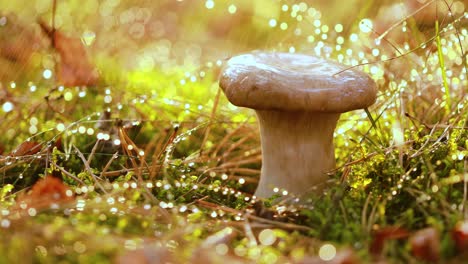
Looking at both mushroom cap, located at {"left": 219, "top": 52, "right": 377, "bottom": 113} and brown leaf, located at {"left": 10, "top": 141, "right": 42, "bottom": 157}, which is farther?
brown leaf, located at {"left": 10, "top": 141, "right": 42, "bottom": 157}

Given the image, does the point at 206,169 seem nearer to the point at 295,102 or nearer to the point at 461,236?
the point at 295,102

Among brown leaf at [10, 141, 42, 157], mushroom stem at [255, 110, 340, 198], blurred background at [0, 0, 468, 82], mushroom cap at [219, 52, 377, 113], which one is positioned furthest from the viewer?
blurred background at [0, 0, 468, 82]

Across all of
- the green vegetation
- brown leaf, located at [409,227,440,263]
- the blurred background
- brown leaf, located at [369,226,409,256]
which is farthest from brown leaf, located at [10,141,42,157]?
brown leaf, located at [409,227,440,263]

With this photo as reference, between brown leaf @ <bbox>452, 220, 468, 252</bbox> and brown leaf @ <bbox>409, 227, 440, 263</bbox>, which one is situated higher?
brown leaf @ <bbox>452, 220, 468, 252</bbox>

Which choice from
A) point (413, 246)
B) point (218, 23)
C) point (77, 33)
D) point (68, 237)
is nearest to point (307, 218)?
point (413, 246)

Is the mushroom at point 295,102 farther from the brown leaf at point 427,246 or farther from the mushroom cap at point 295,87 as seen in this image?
the brown leaf at point 427,246

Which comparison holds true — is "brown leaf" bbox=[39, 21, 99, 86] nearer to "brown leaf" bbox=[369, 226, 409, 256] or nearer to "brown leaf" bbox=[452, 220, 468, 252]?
"brown leaf" bbox=[369, 226, 409, 256]

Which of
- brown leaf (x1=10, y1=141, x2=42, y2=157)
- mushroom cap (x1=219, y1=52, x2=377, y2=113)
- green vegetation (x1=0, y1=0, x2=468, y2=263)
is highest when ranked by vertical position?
mushroom cap (x1=219, y1=52, x2=377, y2=113)
